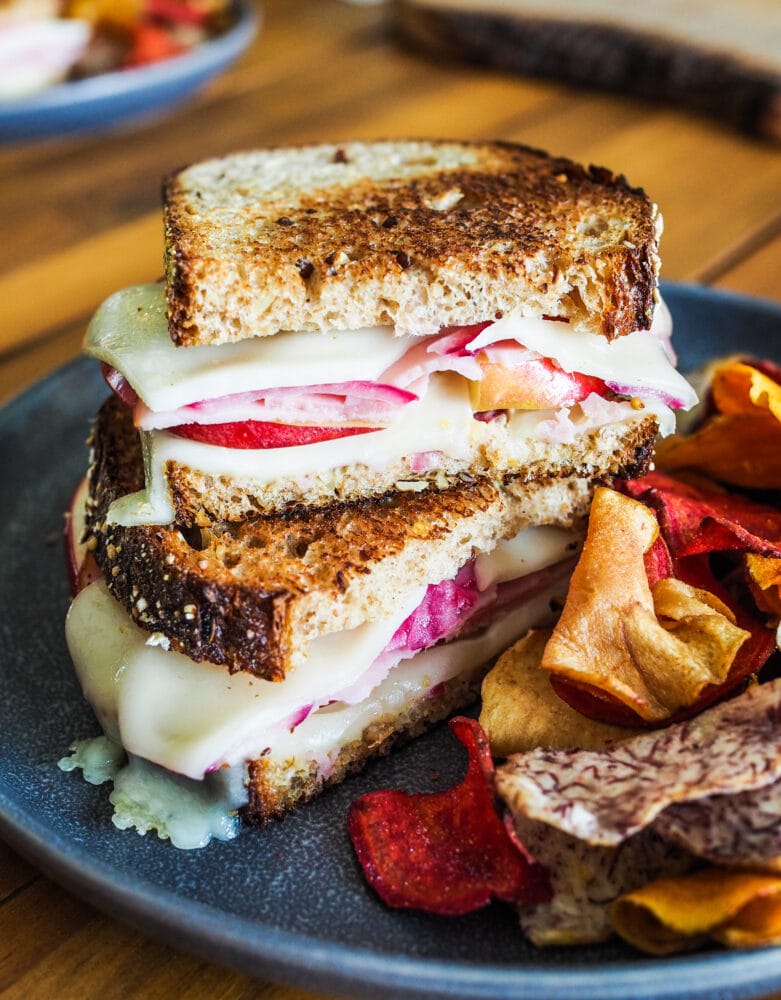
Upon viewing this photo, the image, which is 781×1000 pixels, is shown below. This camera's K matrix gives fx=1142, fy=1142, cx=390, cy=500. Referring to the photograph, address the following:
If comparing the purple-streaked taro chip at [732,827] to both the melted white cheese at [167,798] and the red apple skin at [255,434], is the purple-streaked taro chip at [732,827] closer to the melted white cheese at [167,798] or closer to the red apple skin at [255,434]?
the melted white cheese at [167,798]

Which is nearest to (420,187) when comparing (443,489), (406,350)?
(406,350)

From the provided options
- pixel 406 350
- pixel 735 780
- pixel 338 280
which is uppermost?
pixel 338 280

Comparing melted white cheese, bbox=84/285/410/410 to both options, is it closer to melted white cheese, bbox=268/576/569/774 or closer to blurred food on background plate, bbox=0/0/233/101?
melted white cheese, bbox=268/576/569/774

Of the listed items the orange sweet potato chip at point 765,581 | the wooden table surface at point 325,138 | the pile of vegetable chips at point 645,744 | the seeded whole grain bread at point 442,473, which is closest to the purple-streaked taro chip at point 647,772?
the pile of vegetable chips at point 645,744

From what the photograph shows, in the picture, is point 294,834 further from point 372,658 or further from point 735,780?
point 735,780

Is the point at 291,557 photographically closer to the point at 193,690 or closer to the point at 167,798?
the point at 193,690

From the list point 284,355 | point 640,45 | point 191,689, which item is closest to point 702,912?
point 191,689
